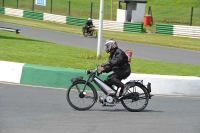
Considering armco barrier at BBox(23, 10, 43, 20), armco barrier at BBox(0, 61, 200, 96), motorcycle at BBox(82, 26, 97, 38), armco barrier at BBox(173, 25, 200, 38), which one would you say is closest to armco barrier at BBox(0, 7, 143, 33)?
armco barrier at BBox(23, 10, 43, 20)

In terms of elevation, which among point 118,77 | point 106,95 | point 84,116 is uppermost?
point 118,77

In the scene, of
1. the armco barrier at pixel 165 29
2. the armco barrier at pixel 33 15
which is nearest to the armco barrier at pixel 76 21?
the armco barrier at pixel 33 15

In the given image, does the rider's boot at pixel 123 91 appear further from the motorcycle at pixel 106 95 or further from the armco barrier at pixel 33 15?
the armco barrier at pixel 33 15

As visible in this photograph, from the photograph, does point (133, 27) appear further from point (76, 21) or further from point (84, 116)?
point (84, 116)

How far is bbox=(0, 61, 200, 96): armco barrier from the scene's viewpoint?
577 inches

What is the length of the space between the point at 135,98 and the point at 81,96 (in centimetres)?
117

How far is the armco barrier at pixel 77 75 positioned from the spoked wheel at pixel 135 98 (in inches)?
99.5

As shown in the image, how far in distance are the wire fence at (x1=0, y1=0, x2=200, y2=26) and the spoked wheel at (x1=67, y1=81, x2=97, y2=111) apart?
120 feet

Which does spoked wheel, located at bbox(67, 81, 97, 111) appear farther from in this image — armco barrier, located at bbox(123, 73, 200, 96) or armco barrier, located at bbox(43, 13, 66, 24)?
armco barrier, located at bbox(43, 13, 66, 24)

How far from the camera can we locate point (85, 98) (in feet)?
39.4

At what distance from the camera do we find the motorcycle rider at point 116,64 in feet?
39.2

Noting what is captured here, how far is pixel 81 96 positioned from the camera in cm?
1192

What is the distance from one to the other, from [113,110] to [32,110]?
181 cm

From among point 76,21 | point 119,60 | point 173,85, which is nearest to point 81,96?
point 119,60
